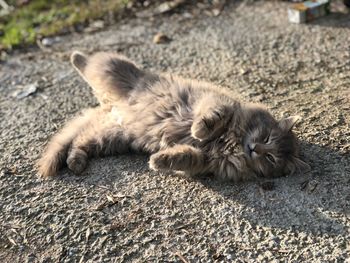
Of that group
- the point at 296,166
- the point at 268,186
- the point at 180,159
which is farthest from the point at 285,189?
the point at 180,159

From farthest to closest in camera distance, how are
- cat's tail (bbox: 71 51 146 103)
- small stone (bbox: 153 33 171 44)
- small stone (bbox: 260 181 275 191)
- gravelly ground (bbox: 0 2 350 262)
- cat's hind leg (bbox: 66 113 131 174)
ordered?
small stone (bbox: 153 33 171 44) → cat's tail (bbox: 71 51 146 103) → cat's hind leg (bbox: 66 113 131 174) → small stone (bbox: 260 181 275 191) → gravelly ground (bbox: 0 2 350 262)

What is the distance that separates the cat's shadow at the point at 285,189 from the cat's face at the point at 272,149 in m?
0.08

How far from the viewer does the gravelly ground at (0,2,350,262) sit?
3.27 meters

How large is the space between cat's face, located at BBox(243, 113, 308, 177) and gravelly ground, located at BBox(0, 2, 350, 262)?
0.10 meters

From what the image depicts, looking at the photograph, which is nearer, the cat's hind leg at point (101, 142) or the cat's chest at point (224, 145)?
the cat's chest at point (224, 145)

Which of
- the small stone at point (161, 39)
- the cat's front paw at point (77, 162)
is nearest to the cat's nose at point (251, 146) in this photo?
the cat's front paw at point (77, 162)

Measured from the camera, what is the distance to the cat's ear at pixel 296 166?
373 cm

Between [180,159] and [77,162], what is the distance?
92cm

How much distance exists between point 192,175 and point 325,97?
162 cm

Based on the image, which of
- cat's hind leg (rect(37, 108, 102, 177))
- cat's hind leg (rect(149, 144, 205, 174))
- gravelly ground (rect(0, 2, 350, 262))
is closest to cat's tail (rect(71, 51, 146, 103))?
cat's hind leg (rect(37, 108, 102, 177))

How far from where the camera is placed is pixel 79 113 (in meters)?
4.92

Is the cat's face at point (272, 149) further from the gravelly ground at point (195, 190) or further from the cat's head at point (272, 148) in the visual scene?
the gravelly ground at point (195, 190)

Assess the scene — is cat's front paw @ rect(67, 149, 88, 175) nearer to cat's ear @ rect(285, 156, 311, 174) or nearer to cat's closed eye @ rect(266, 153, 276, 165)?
cat's closed eye @ rect(266, 153, 276, 165)

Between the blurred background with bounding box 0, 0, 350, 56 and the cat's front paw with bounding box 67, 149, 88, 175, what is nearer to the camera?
the cat's front paw with bounding box 67, 149, 88, 175
